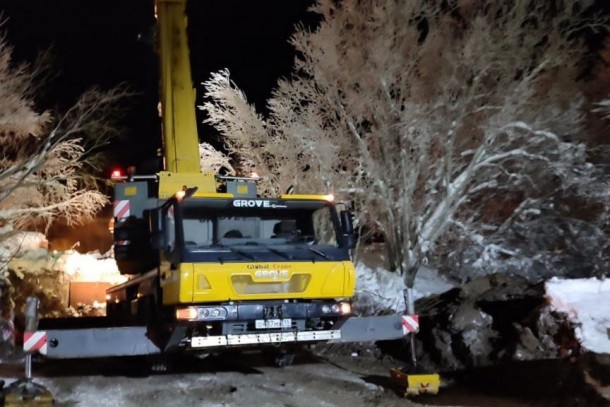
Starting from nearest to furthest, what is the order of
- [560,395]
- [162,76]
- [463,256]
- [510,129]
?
1. [560,395]
2. [162,76]
3. [510,129]
4. [463,256]

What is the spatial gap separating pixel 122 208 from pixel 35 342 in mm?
2682

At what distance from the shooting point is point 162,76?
11.8 metres

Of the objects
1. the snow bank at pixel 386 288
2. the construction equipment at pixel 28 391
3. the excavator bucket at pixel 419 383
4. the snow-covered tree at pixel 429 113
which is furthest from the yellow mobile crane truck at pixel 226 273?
the snow-covered tree at pixel 429 113

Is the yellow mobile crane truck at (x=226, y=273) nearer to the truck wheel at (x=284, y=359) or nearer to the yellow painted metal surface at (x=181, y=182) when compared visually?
the yellow painted metal surface at (x=181, y=182)

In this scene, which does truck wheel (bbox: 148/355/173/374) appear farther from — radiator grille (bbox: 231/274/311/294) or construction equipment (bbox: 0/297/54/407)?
radiator grille (bbox: 231/274/311/294)

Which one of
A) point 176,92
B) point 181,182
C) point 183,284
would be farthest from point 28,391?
point 176,92

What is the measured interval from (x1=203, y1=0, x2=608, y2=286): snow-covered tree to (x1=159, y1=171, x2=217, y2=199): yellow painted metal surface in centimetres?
757

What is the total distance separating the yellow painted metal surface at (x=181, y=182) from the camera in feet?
34.5

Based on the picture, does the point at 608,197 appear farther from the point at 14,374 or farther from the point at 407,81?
the point at 14,374

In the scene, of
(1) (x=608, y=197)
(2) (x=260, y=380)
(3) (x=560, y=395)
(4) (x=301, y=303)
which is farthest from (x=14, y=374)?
(1) (x=608, y=197)

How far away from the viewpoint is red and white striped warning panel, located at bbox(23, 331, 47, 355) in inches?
330

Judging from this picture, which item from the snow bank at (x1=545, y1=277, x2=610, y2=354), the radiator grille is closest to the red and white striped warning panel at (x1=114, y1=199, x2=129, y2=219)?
the radiator grille

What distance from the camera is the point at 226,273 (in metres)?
8.69

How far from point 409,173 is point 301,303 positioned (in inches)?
378
